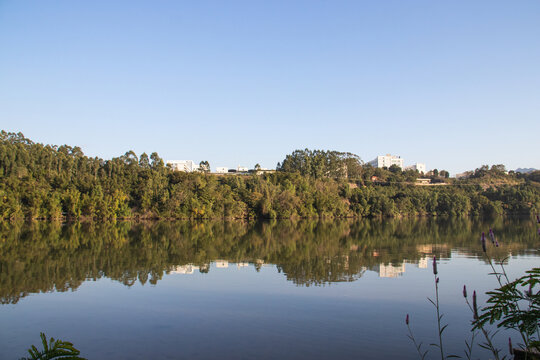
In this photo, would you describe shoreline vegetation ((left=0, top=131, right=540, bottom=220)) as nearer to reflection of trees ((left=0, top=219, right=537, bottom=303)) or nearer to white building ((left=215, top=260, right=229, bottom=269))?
reflection of trees ((left=0, top=219, right=537, bottom=303))

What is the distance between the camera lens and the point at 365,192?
75812 millimetres

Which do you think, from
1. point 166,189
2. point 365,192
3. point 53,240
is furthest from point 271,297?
point 365,192

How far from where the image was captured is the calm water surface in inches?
320

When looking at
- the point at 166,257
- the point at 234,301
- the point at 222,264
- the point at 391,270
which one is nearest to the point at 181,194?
the point at 166,257

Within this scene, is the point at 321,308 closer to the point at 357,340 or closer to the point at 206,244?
the point at 357,340

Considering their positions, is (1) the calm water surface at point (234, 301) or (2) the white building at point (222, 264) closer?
(1) the calm water surface at point (234, 301)

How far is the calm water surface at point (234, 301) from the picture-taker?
8.13m

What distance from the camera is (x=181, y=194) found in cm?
6169

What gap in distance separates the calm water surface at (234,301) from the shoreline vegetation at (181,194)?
34691mm

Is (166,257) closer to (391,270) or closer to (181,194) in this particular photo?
(391,270)

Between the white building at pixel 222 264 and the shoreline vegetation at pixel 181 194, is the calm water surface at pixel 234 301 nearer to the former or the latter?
the white building at pixel 222 264

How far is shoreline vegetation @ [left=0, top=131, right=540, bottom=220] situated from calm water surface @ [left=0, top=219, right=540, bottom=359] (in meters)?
34.7

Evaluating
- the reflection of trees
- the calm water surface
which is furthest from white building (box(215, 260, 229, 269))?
the reflection of trees

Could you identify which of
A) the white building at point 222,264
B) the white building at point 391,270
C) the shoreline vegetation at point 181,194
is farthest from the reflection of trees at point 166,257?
the shoreline vegetation at point 181,194
